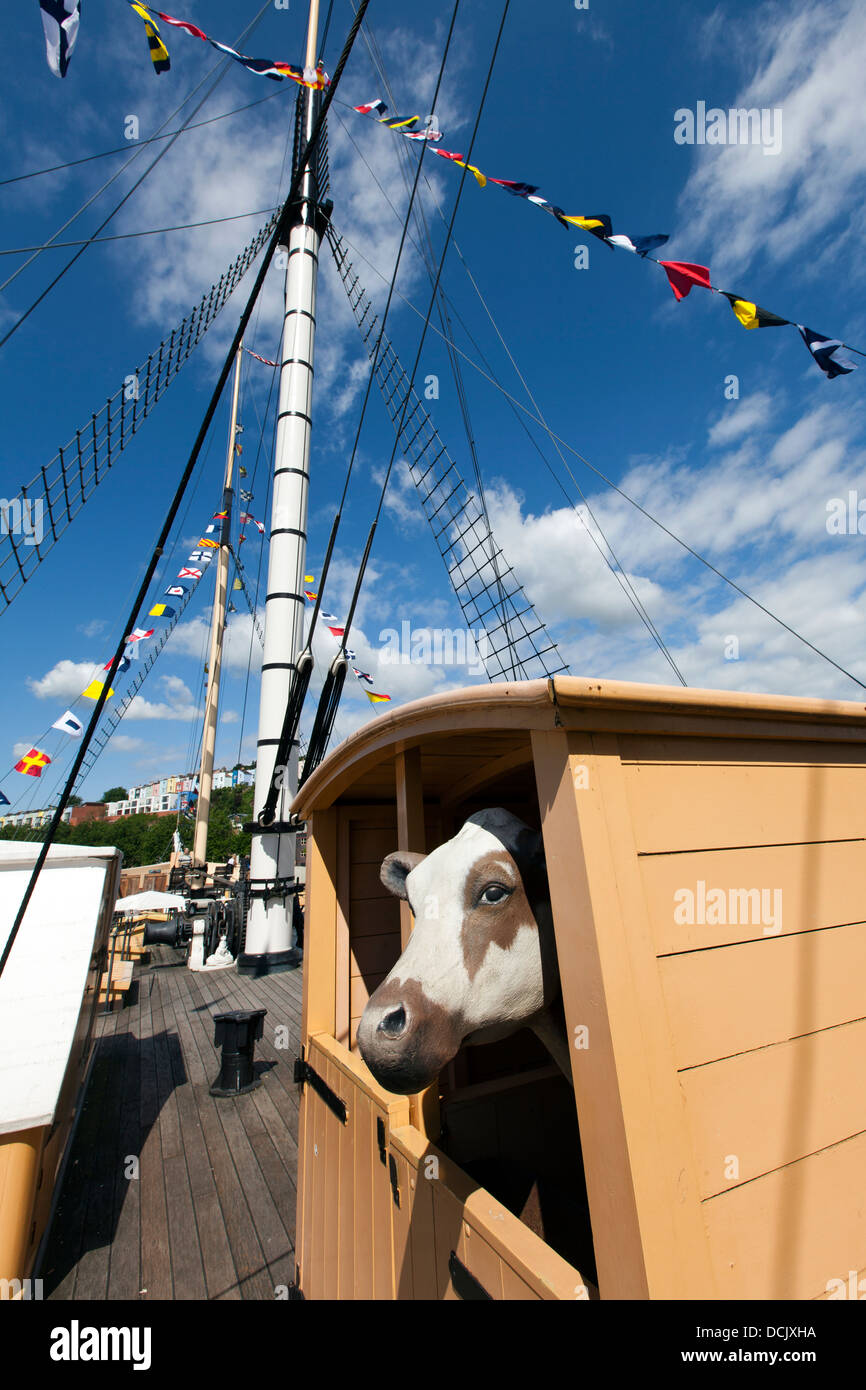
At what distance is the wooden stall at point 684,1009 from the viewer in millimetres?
1190

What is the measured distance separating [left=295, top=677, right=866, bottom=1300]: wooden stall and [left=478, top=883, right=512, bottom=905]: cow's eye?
0.35 m

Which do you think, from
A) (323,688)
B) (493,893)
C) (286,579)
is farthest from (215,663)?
(493,893)

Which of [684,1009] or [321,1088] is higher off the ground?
[684,1009]

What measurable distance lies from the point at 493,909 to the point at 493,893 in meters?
0.05

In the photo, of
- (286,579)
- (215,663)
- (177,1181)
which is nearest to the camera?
(177,1181)

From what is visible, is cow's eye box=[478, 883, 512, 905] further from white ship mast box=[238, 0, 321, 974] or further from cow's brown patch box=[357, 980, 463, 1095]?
white ship mast box=[238, 0, 321, 974]

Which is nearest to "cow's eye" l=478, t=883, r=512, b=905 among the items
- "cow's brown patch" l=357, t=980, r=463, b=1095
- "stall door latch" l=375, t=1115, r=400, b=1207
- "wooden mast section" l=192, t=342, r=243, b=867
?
"cow's brown patch" l=357, t=980, r=463, b=1095

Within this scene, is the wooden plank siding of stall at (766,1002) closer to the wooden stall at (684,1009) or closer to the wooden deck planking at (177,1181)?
the wooden stall at (684,1009)

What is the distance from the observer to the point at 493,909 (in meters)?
1.69

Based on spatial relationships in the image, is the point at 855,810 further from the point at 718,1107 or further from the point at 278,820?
the point at 278,820

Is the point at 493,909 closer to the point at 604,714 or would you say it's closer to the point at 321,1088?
the point at 604,714
